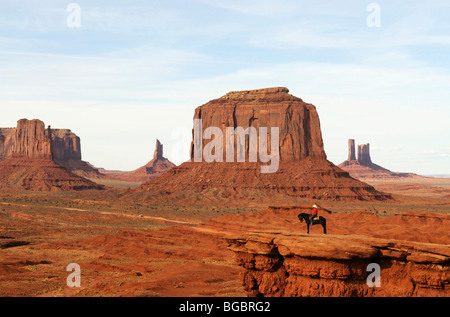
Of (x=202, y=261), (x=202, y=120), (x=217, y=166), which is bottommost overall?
(x=202, y=261)

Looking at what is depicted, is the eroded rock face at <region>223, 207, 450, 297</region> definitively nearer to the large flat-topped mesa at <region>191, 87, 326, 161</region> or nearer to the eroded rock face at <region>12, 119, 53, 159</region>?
the large flat-topped mesa at <region>191, 87, 326, 161</region>

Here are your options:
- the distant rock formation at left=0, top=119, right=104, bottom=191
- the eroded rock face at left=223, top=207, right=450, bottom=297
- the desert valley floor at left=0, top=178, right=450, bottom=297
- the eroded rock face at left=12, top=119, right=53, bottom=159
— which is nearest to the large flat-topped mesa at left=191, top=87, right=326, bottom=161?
the distant rock formation at left=0, top=119, right=104, bottom=191

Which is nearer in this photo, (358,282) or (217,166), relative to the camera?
(358,282)

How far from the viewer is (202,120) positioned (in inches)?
5394

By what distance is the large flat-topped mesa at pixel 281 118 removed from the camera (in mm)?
122312

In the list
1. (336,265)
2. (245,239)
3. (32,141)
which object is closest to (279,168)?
(32,141)

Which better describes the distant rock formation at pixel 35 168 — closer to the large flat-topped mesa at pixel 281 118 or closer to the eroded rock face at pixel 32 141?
the eroded rock face at pixel 32 141

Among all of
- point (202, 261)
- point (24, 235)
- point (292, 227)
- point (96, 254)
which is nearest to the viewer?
point (202, 261)

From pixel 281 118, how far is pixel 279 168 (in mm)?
12670

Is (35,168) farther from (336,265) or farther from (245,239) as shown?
(336,265)

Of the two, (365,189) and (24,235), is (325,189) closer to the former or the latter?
(365,189)

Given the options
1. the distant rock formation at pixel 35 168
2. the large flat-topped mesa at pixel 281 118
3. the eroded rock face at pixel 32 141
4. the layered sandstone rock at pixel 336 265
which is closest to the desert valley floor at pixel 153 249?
the layered sandstone rock at pixel 336 265
